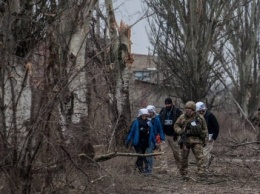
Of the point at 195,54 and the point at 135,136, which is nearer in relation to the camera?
the point at 135,136

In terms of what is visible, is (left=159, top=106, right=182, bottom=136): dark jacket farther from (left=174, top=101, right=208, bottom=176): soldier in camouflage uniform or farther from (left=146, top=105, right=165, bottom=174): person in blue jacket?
(left=174, top=101, right=208, bottom=176): soldier in camouflage uniform

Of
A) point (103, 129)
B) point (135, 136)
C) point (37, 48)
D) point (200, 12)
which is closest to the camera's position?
point (37, 48)

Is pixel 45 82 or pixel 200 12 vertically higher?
pixel 200 12

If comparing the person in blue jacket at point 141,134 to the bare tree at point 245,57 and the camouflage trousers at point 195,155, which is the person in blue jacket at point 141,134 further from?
the bare tree at point 245,57

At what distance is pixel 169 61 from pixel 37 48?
21259 mm

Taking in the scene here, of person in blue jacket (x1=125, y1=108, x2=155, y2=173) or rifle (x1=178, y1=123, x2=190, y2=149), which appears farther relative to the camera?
person in blue jacket (x1=125, y1=108, x2=155, y2=173)

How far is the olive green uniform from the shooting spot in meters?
15.9

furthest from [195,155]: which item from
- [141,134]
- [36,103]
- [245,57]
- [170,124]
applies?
[245,57]

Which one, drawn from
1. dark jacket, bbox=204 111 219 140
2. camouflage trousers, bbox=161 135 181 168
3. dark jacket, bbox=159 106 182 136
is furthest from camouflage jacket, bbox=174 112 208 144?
dark jacket, bbox=159 106 182 136

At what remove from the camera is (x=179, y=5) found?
30938mm

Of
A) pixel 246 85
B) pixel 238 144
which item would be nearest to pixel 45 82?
pixel 238 144

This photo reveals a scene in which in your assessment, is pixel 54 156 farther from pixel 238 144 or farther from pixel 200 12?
pixel 200 12

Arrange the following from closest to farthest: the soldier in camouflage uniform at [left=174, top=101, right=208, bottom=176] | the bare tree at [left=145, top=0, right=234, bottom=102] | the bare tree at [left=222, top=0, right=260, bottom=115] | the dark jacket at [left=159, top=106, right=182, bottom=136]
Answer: the soldier in camouflage uniform at [left=174, top=101, right=208, bottom=176] → the dark jacket at [left=159, top=106, right=182, bottom=136] → the bare tree at [left=145, top=0, right=234, bottom=102] → the bare tree at [left=222, top=0, right=260, bottom=115]

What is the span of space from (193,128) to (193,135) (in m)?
0.19
